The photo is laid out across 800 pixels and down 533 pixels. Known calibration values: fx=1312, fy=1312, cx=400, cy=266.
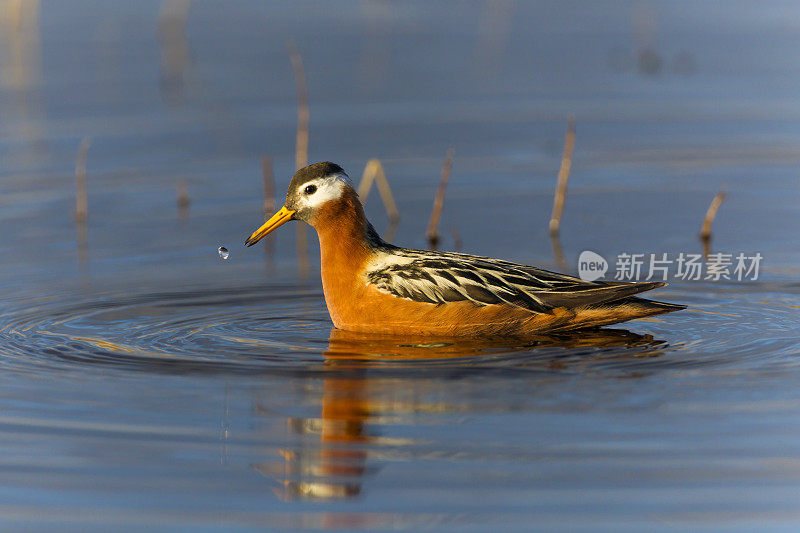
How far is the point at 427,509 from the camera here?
22.5 ft

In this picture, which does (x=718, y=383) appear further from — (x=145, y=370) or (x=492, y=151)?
(x=492, y=151)

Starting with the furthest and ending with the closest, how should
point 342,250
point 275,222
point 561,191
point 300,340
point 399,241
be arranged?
point 561,191
point 399,241
point 275,222
point 342,250
point 300,340

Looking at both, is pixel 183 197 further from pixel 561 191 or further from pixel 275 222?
pixel 561 191

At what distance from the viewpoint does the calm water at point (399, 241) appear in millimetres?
7270

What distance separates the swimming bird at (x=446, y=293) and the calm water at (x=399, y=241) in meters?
0.21

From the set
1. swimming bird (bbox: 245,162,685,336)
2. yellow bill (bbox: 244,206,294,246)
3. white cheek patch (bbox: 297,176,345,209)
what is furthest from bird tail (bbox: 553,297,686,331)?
yellow bill (bbox: 244,206,294,246)

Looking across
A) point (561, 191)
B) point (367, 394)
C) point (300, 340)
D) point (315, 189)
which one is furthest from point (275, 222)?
point (561, 191)

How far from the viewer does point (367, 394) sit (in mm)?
8945

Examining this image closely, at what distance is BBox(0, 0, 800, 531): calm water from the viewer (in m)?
7.27

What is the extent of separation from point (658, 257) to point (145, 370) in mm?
5594

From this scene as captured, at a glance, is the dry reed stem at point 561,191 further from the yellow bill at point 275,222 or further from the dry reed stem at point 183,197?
the dry reed stem at point 183,197

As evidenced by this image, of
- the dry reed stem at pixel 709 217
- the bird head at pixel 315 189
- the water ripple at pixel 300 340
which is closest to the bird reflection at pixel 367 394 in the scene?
the water ripple at pixel 300 340

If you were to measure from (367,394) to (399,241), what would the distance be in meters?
4.88

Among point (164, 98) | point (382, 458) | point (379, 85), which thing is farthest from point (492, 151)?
point (382, 458)
